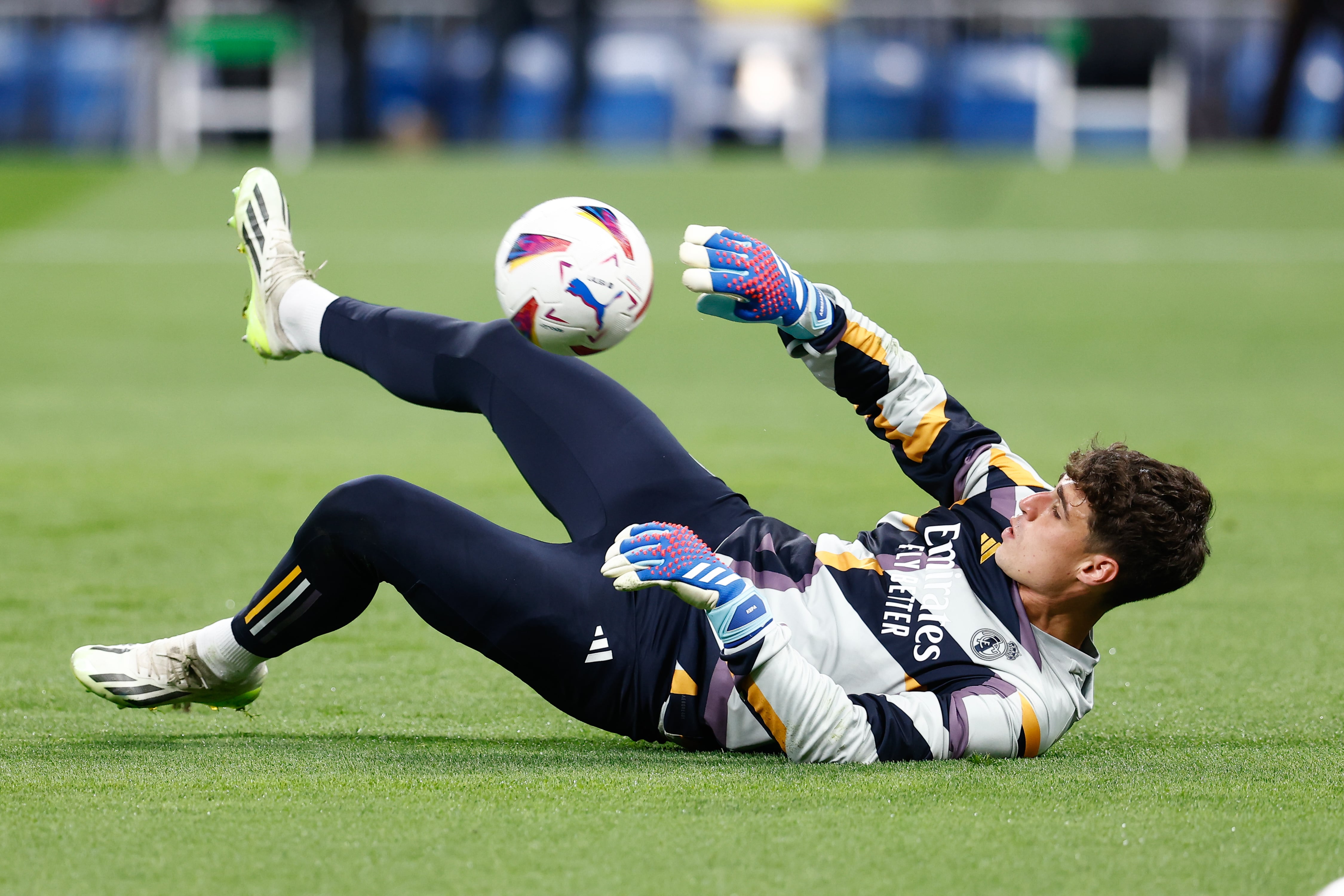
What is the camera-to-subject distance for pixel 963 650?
12.2 feet

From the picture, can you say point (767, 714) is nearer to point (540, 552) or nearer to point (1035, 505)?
point (540, 552)

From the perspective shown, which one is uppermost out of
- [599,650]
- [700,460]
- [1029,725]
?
[599,650]

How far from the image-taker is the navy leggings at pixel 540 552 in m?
3.67

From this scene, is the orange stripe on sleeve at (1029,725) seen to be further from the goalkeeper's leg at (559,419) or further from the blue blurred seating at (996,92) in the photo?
the blue blurred seating at (996,92)

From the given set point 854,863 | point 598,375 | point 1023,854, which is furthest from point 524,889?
point 598,375

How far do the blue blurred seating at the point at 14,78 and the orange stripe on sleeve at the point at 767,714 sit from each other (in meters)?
19.8

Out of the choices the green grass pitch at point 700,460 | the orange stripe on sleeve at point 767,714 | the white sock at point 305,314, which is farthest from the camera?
the white sock at point 305,314

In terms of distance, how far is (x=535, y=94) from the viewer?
21109mm

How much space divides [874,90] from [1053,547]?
58.4 ft

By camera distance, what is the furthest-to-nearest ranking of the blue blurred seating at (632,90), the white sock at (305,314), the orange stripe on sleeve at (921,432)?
the blue blurred seating at (632,90) < the white sock at (305,314) < the orange stripe on sleeve at (921,432)

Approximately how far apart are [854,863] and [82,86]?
65.8 ft

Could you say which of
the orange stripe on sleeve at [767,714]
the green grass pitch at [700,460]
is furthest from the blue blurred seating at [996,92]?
the orange stripe on sleeve at [767,714]

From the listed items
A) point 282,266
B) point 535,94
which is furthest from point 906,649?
point 535,94

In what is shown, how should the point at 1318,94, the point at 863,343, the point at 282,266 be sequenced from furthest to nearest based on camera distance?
1. the point at 1318,94
2. the point at 282,266
3. the point at 863,343
